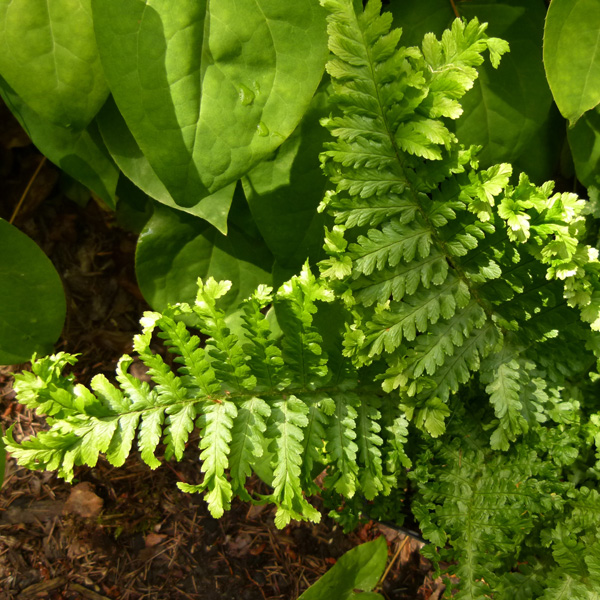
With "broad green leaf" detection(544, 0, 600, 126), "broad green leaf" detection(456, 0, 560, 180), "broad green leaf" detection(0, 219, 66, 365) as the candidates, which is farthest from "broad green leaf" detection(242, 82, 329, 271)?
"broad green leaf" detection(0, 219, 66, 365)

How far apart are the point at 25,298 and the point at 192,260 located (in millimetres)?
455

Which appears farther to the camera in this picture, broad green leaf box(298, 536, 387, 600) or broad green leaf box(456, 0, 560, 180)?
broad green leaf box(298, 536, 387, 600)

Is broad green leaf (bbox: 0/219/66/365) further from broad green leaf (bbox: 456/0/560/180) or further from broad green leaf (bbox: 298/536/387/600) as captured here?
broad green leaf (bbox: 456/0/560/180)

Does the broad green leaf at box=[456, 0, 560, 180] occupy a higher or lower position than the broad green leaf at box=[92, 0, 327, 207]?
lower

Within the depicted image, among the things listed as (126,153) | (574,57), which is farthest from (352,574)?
(574,57)

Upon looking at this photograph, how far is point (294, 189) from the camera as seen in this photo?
1.42m

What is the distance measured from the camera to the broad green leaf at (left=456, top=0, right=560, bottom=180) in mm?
1433

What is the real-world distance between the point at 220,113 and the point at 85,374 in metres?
1.25

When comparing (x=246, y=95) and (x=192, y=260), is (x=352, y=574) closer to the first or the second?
(x=192, y=260)

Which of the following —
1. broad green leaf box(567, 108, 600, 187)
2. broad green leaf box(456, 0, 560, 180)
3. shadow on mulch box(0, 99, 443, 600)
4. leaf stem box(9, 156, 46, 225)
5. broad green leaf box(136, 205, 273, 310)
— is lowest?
shadow on mulch box(0, 99, 443, 600)

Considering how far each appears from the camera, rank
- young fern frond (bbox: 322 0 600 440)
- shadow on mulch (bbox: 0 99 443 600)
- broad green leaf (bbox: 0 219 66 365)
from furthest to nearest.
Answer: shadow on mulch (bbox: 0 99 443 600) < broad green leaf (bbox: 0 219 66 365) < young fern frond (bbox: 322 0 600 440)

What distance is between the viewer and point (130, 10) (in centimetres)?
113

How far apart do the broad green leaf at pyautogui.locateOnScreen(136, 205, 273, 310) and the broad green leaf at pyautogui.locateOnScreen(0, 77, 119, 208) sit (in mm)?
177

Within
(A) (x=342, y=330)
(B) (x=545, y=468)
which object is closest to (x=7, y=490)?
(A) (x=342, y=330)
